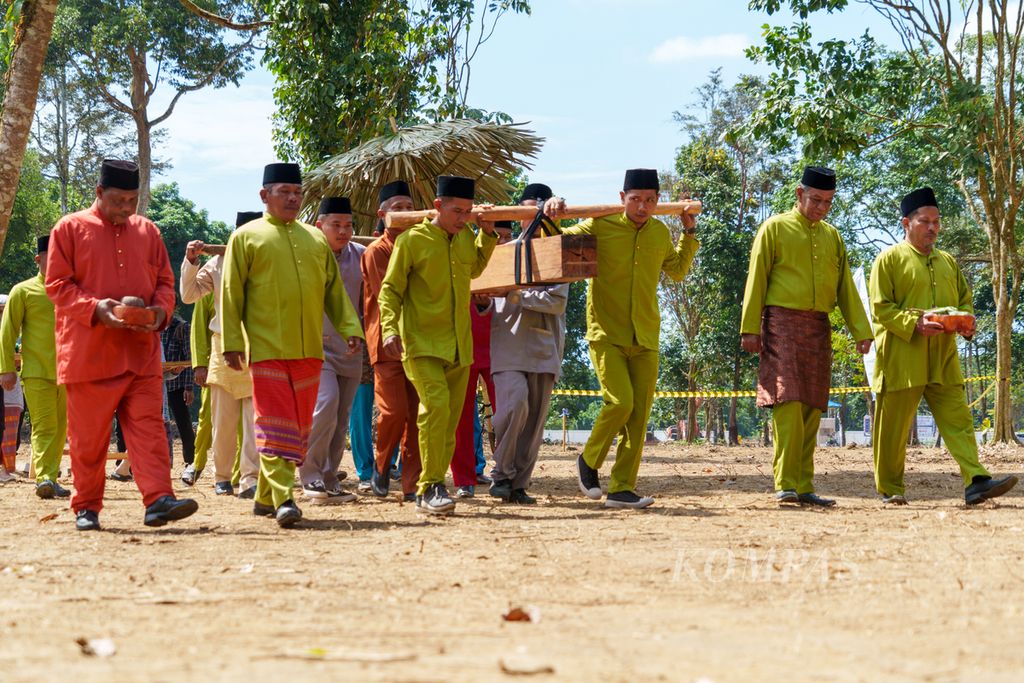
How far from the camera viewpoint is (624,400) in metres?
7.94

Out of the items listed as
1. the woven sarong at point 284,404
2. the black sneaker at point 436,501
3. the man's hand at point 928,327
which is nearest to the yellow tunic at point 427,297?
the woven sarong at point 284,404

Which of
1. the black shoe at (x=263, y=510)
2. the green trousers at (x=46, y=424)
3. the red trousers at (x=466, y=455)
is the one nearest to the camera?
the black shoe at (x=263, y=510)

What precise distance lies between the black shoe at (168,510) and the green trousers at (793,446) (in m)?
3.68

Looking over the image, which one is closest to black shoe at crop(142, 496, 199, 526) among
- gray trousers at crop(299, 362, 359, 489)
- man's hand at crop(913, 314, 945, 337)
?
gray trousers at crop(299, 362, 359, 489)

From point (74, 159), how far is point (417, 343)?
3790 centimetres

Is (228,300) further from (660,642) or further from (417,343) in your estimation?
(660,642)

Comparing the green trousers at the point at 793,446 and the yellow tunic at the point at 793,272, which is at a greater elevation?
the yellow tunic at the point at 793,272

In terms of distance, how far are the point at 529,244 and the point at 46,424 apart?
4496mm

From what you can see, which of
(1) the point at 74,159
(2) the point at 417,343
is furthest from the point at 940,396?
(1) the point at 74,159

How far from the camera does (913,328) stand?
319 inches

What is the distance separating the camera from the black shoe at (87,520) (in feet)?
22.9

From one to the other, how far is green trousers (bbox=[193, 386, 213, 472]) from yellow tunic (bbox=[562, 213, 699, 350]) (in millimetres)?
3966

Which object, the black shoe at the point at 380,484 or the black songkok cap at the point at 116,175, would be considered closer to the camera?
the black songkok cap at the point at 116,175

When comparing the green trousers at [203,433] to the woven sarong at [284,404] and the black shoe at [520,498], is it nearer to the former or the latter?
the black shoe at [520,498]
